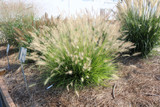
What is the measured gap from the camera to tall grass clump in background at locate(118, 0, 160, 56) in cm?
250

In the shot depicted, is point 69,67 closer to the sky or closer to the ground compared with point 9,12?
closer to the ground

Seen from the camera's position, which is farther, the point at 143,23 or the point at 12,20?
the point at 12,20

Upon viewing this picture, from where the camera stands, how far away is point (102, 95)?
68.2 inches

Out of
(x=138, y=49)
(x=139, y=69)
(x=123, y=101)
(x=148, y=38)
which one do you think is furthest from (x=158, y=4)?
(x=123, y=101)

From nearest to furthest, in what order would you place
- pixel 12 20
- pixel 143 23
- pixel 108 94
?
pixel 108 94 → pixel 143 23 → pixel 12 20

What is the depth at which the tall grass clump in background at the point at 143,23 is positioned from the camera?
98.3 inches

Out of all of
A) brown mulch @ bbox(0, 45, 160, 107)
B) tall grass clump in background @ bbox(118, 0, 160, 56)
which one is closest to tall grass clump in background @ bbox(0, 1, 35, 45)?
brown mulch @ bbox(0, 45, 160, 107)

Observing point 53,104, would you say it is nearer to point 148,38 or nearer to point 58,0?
point 148,38

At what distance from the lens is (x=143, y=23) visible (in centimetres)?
258

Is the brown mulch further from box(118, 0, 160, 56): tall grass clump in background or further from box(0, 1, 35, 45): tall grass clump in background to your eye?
box(0, 1, 35, 45): tall grass clump in background

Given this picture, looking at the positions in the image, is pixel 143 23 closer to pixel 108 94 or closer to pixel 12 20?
pixel 108 94

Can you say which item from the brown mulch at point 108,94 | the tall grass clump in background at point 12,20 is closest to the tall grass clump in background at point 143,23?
the brown mulch at point 108,94

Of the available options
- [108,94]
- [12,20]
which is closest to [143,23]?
[108,94]

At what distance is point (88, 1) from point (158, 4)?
8975mm
